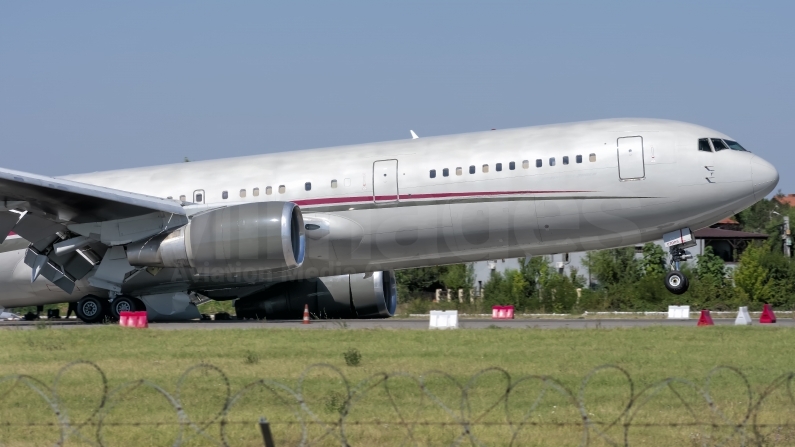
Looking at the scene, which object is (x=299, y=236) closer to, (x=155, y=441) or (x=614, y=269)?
(x=155, y=441)

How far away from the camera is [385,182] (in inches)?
899

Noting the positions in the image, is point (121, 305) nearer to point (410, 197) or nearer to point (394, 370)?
point (410, 197)

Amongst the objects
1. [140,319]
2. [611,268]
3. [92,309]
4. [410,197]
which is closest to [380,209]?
[410,197]

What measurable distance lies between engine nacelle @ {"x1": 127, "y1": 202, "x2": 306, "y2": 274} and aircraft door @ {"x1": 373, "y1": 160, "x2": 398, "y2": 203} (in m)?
1.88

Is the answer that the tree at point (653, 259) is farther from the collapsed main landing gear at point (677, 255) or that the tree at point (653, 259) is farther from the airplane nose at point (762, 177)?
the airplane nose at point (762, 177)

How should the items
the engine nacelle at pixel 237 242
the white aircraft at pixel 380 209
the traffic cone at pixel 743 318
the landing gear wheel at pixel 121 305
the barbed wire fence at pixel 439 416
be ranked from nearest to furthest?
the barbed wire fence at pixel 439 416 < the traffic cone at pixel 743 318 < the engine nacelle at pixel 237 242 < the white aircraft at pixel 380 209 < the landing gear wheel at pixel 121 305

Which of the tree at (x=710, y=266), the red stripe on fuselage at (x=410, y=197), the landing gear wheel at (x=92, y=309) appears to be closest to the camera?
the red stripe on fuselage at (x=410, y=197)

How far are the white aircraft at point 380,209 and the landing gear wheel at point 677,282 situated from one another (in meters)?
0.05

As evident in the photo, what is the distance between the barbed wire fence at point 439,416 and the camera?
9.75 metres

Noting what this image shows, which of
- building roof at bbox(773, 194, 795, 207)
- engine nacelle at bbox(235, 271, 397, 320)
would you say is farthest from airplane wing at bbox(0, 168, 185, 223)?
building roof at bbox(773, 194, 795, 207)

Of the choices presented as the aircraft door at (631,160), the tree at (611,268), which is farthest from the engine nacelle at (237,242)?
the tree at (611,268)

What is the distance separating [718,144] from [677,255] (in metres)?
2.57

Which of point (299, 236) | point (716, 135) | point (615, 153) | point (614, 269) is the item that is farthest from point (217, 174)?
point (614, 269)

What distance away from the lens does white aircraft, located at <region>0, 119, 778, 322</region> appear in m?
21.6
